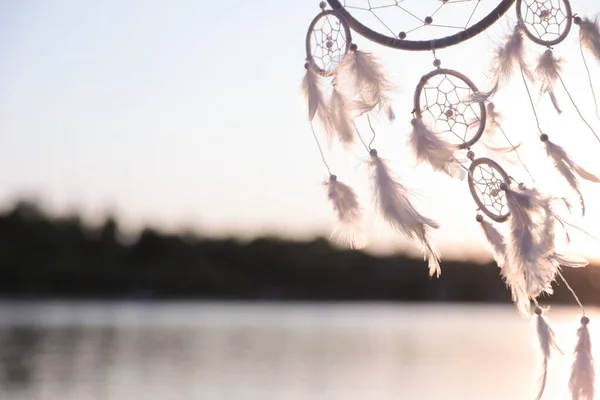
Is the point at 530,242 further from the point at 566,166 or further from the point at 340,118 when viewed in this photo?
the point at 340,118

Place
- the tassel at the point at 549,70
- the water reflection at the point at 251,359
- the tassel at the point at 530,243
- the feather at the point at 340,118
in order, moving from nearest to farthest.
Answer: the tassel at the point at 530,243, the tassel at the point at 549,70, the feather at the point at 340,118, the water reflection at the point at 251,359

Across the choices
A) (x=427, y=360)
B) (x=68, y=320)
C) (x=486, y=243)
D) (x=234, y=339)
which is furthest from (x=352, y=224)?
(x=68, y=320)

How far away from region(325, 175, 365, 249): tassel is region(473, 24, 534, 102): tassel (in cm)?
39

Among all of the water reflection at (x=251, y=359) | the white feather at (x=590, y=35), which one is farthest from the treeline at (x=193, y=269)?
the white feather at (x=590, y=35)

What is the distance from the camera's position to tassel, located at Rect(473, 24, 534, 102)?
2219 mm

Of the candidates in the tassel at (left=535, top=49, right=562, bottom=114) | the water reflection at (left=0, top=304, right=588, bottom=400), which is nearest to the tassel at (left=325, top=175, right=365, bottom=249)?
the tassel at (left=535, top=49, right=562, bottom=114)

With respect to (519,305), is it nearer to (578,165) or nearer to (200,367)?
(578,165)

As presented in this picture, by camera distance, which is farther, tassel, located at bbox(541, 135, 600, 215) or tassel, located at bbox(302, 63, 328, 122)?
tassel, located at bbox(302, 63, 328, 122)

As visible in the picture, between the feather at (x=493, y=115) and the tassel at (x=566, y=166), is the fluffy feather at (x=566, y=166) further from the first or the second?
the feather at (x=493, y=115)

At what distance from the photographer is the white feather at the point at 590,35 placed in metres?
2.13

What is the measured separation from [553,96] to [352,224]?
529 mm

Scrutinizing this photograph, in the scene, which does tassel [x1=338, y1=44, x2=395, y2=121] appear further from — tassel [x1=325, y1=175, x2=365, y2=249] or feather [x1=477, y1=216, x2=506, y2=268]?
feather [x1=477, y1=216, x2=506, y2=268]

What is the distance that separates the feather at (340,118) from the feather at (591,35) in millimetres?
549

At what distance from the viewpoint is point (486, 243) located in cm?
225
